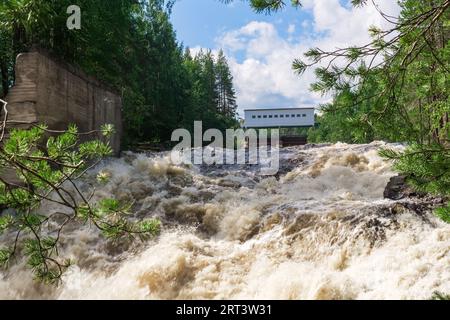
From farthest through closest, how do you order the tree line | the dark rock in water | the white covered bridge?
the white covered bridge < the tree line < the dark rock in water

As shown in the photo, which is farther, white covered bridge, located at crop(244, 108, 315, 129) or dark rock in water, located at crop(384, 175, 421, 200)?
white covered bridge, located at crop(244, 108, 315, 129)

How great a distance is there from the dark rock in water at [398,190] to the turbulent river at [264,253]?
584 millimetres

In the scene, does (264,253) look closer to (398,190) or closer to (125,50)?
(398,190)

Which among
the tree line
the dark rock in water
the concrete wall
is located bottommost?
the dark rock in water

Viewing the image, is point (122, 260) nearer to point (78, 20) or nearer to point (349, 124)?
point (349, 124)

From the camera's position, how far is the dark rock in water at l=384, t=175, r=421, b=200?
23.4ft

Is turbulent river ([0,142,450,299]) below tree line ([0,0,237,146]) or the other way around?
below

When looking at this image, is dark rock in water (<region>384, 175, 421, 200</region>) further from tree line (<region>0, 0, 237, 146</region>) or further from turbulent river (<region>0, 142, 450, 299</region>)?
tree line (<region>0, 0, 237, 146</region>)

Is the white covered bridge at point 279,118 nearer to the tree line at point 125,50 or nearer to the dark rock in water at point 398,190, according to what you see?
the tree line at point 125,50

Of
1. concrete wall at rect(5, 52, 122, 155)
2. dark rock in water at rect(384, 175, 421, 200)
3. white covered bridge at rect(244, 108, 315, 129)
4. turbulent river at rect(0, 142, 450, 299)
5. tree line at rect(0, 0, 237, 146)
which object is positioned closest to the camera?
turbulent river at rect(0, 142, 450, 299)

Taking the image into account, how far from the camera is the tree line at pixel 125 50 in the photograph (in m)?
11.3

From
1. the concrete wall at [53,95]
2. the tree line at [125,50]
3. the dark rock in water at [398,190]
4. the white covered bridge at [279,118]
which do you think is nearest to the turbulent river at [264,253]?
the dark rock in water at [398,190]

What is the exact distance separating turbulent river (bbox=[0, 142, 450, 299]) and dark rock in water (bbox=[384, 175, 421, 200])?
1.91 feet

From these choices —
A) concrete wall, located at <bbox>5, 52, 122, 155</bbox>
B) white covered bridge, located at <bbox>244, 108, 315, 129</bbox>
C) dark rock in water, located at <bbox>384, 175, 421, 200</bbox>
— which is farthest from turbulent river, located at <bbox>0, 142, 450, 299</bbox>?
white covered bridge, located at <bbox>244, 108, 315, 129</bbox>
